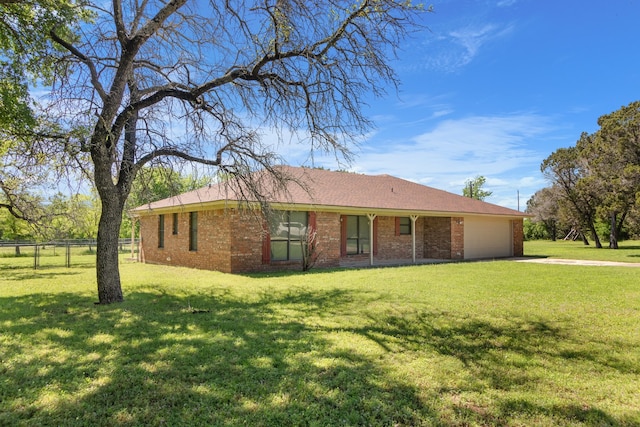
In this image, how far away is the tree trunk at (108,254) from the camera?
7.66 metres

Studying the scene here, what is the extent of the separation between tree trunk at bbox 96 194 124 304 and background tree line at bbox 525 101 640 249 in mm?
23888

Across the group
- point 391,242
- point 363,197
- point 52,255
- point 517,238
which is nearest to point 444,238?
point 391,242

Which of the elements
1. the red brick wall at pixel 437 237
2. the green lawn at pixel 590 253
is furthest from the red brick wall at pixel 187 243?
the green lawn at pixel 590 253

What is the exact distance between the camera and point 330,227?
1516 centimetres

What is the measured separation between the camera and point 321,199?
15.0 meters

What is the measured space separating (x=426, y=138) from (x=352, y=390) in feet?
44.6

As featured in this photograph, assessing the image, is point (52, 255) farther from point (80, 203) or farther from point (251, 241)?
point (251, 241)

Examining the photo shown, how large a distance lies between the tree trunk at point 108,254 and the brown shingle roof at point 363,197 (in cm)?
456

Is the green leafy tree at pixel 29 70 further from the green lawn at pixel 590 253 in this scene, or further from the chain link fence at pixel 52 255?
the green lawn at pixel 590 253

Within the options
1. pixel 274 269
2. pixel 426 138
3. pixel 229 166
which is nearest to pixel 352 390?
pixel 229 166

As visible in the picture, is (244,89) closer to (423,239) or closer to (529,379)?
(529,379)

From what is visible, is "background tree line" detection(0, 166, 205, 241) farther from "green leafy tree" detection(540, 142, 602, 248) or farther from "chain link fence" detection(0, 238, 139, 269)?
"green leafy tree" detection(540, 142, 602, 248)

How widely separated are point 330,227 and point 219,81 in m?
8.53

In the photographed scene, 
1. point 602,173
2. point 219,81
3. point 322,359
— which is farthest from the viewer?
point 602,173
